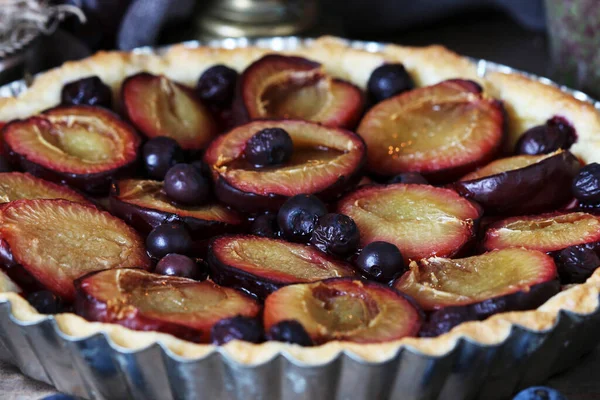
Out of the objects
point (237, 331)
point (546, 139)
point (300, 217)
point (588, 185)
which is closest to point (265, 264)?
point (300, 217)

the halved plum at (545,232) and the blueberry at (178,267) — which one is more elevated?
the halved plum at (545,232)

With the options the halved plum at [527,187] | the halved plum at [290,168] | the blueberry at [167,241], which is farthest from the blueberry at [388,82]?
the blueberry at [167,241]

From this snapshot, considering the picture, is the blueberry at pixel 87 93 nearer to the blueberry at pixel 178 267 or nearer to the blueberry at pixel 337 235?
the blueberry at pixel 178 267

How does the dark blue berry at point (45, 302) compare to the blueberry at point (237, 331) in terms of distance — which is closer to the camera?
the blueberry at point (237, 331)

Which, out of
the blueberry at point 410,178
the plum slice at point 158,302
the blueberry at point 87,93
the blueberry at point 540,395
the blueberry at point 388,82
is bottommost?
the blueberry at point 540,395

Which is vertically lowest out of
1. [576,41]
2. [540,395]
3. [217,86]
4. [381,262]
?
[540,395]

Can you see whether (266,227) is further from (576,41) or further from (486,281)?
(576,41)
